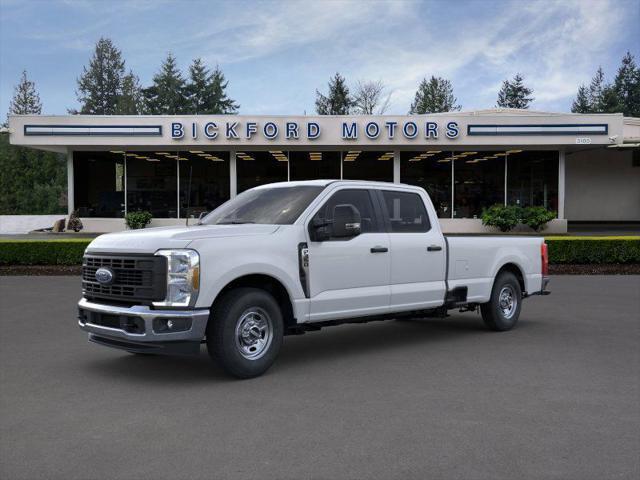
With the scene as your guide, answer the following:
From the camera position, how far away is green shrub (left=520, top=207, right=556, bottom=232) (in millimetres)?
29594

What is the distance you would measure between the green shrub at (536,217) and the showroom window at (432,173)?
12.0 ft

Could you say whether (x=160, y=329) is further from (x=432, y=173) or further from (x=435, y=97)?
(x=435, y=97)

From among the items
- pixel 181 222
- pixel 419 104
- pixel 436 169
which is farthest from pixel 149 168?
pixel 419 104

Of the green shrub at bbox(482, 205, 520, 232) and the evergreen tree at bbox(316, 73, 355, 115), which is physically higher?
the evergreen tree at bbox(316, 73, 355, 115)

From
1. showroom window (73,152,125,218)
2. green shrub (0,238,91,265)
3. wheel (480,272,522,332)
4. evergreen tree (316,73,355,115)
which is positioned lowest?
wheel (480,272,522,332)

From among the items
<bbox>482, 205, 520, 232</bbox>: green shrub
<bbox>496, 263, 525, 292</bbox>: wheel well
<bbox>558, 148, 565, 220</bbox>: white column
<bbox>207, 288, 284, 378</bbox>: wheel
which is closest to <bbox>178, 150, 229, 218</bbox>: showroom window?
<bbox>482, 205, 520, 232</bbox>: green shrub

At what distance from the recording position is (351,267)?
7879mm

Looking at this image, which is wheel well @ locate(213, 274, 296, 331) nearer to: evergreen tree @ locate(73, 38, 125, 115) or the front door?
the front door

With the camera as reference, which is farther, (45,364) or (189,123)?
(189,123)

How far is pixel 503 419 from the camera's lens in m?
5.50

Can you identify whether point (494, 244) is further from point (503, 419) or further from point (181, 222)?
point (181, 222)

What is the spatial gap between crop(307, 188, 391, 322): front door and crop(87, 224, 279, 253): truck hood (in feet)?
2.28

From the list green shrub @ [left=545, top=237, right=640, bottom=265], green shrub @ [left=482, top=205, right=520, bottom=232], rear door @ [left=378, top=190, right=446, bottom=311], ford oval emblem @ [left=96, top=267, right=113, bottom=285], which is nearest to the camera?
ford oval emblem @ [left=96, top=267, right=113, bottom=285]

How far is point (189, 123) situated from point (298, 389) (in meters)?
24.6
